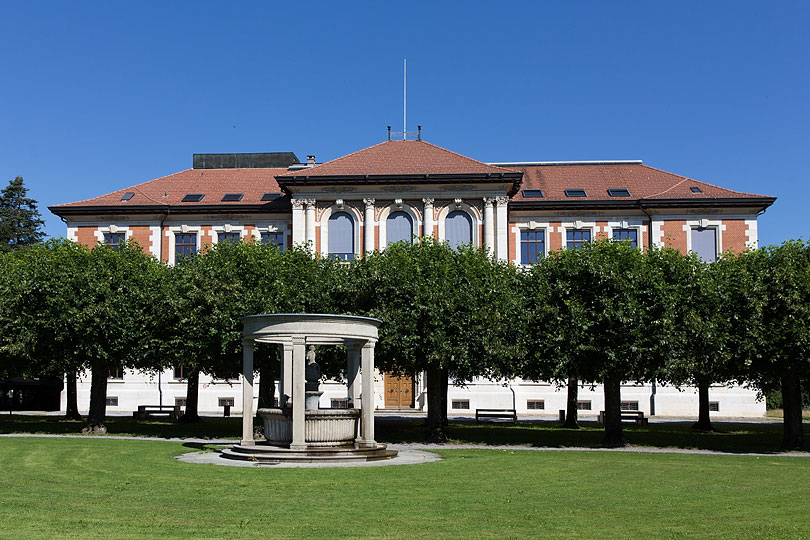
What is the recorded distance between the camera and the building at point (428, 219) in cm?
5378

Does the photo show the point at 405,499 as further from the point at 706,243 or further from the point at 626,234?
the point at 706,243

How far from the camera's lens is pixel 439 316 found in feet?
108

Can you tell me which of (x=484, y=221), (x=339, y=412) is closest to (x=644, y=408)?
(x=484, y=221)

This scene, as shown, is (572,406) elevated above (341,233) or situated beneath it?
situated beneath

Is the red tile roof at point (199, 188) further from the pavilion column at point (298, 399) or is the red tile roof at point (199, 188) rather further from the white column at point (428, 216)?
the pavilion column at point (298, 399)

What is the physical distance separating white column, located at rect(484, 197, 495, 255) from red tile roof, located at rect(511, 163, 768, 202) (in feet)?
12.7

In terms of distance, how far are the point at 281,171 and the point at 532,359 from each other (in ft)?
115

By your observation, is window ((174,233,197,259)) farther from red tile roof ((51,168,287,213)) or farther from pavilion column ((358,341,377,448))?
pavilion column ((358,341,377,448))

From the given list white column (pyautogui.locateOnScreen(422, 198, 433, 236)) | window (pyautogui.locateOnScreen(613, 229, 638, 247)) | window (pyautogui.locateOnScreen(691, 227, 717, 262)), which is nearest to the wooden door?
white column (pyautogui.locateOnScreen(422, 198, 433, 236))

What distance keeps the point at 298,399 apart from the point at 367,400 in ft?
8.65

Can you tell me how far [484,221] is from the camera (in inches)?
2110

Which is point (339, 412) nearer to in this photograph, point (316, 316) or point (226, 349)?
point (316, 316)

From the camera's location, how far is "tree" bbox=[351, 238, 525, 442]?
107ft

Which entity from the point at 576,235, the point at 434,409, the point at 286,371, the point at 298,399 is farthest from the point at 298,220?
the point at 298,399
